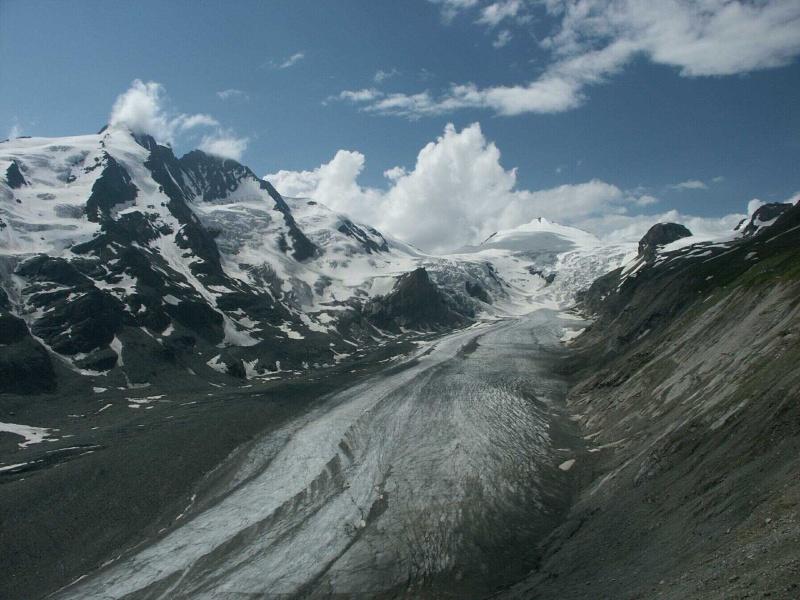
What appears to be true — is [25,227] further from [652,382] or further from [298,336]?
[652,382]

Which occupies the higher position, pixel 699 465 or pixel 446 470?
pixel 446 470

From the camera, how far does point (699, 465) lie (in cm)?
3675

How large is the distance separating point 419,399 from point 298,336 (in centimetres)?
9712

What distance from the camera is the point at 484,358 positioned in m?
149

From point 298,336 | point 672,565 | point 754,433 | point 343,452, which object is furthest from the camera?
point 298,336

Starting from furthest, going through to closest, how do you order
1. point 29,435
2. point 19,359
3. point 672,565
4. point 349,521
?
point 19,359, point 29,435, point 349,521, point 672,565

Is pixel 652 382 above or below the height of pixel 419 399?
below

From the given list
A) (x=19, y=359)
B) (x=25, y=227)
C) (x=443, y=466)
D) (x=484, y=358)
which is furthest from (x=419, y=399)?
(x=25, y=227)

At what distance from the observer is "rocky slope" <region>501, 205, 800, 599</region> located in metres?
25.0

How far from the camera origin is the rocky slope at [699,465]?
2504 cm

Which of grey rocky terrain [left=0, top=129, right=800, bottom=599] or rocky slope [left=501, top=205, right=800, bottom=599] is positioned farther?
grey rocky terrain [left=0, top=129, right=800, bottom=599]

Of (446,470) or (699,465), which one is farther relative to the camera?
(446,470)

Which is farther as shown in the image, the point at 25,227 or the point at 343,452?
the point at 25,227

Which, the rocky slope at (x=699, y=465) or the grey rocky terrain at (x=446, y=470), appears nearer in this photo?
the rocky slope at (x=699, y=465)
